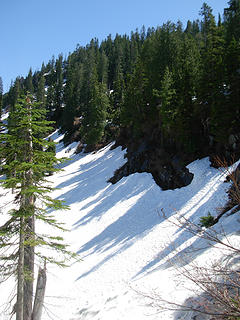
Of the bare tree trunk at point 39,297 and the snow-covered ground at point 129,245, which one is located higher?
the bare tree trunk at point 39,297

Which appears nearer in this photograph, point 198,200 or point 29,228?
point 29,228

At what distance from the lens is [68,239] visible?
64.7 ft

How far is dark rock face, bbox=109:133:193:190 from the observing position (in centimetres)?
2184

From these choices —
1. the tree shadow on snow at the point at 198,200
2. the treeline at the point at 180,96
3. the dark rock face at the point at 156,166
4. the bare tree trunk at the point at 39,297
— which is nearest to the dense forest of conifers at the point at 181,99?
the treeline at the point at 180,96

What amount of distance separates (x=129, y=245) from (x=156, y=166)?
11659 mm

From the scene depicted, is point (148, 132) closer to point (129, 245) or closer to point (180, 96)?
point (180, 96)

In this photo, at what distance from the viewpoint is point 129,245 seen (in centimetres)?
1602

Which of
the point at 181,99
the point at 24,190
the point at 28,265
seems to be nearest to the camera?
the point at 24,190

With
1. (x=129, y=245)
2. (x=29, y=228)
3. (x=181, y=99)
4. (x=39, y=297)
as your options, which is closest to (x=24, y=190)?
(x=29, y=228)

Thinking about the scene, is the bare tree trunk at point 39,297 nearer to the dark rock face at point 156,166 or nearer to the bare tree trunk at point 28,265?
the bare tree trunk at point 28,265

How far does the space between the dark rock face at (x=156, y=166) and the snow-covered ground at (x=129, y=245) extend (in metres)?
0.97

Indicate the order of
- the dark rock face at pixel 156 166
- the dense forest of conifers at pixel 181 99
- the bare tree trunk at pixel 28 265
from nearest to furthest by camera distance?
the bare tree trunk at pixel 28 265, the dense forest of conifers at pixel 181 99, the dark rock face at pixel 156 166

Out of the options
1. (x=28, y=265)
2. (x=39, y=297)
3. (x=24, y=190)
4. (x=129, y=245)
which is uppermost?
(x=24, y=190)

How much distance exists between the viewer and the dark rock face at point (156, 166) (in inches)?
860
